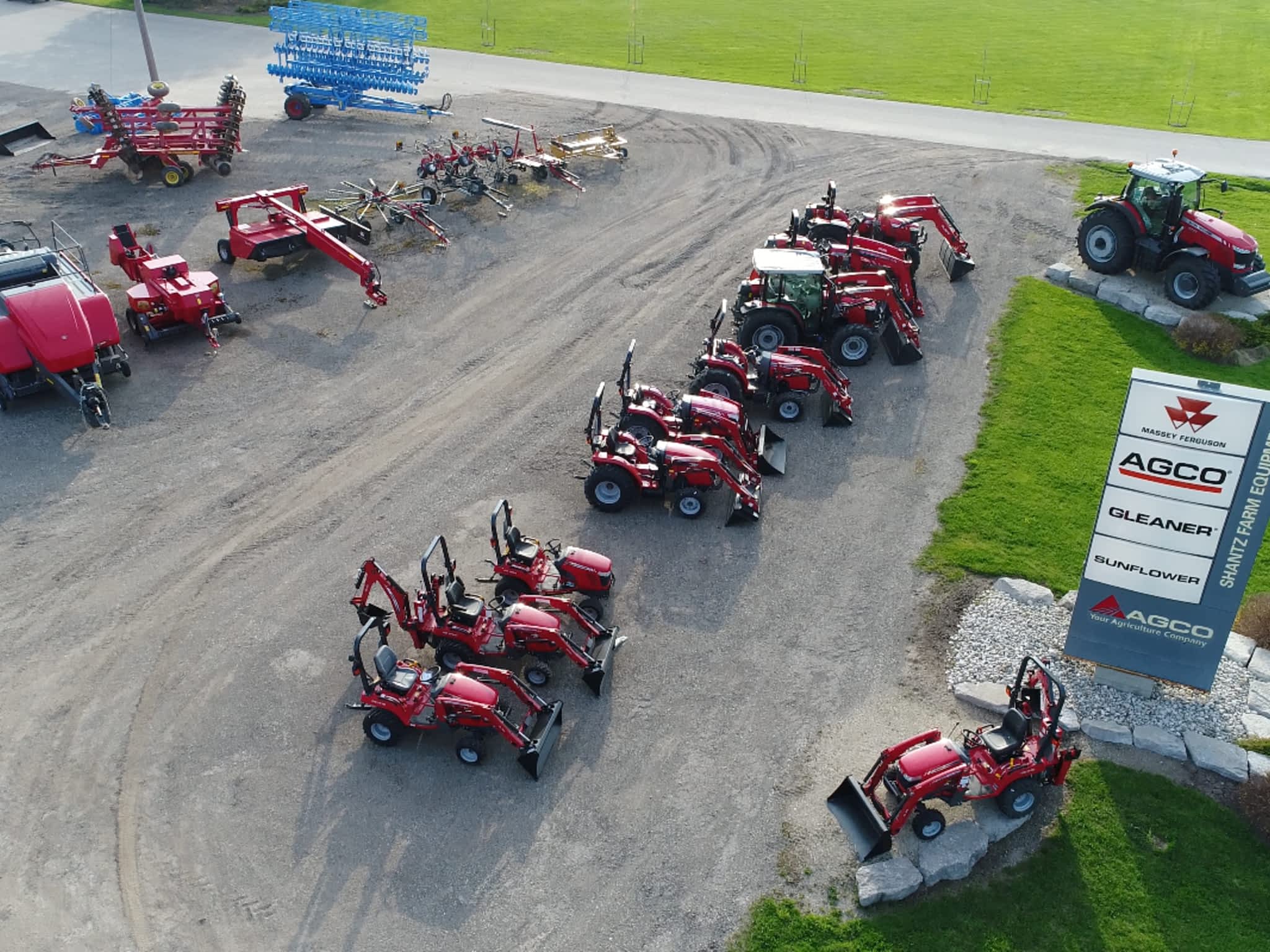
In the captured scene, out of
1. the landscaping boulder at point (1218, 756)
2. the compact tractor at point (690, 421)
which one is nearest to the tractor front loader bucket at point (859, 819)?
the landscaping boulder at point (1218, 756)

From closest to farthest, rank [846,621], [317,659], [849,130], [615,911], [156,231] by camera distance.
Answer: [615,911], [317,659], [846,621], [156,231], [849,130]

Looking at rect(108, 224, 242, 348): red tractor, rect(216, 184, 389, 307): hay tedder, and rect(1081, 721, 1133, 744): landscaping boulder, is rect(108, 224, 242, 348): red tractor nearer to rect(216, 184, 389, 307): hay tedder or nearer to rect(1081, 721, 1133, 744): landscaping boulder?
rect(216, 184, 389, 307): hay tedder

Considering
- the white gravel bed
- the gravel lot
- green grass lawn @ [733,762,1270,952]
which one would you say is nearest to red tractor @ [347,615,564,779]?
the gravel lot

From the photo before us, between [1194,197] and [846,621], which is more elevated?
[1194,197]

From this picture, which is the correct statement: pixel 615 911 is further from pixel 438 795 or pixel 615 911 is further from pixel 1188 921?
pixel 1188 921

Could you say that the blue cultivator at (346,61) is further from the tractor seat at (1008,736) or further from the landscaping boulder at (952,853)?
the landscaping boulder at (952,853)

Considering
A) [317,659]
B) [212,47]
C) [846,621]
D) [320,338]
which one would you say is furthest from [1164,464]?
[212,47]
